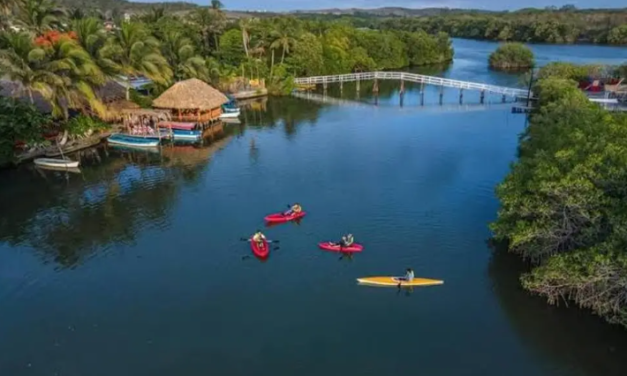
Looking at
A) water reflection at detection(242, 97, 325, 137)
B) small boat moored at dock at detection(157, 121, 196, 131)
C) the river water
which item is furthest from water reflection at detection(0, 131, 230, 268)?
water reflection at detection(242, 97, 325, 137)

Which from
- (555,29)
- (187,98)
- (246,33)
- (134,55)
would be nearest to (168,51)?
(134,55)

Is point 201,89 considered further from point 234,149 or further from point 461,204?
point 461,204

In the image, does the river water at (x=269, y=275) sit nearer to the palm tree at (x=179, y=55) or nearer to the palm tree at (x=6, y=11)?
the palm tree at (x=179, y=55)

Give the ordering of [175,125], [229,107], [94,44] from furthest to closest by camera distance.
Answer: [229,107] → [175,125] → [94,44]

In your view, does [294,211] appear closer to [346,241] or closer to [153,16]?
[346,241]

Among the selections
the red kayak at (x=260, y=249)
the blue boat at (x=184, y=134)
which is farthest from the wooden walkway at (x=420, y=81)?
the red kayak at (x=260, y=249)

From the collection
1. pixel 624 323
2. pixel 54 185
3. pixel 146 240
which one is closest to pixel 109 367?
pixel 146 240
